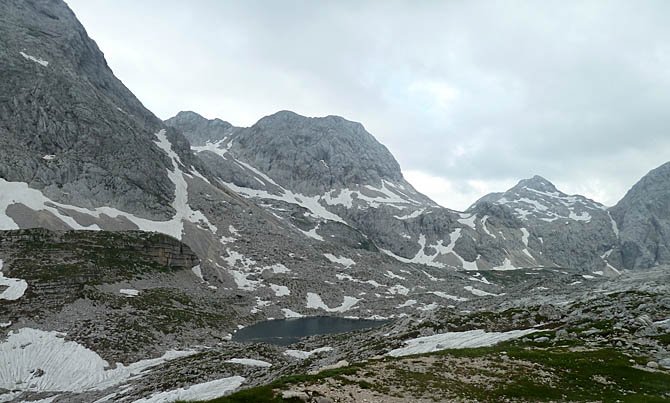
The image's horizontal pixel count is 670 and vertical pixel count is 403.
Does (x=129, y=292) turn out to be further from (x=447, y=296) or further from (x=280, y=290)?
(x=447, y=296)

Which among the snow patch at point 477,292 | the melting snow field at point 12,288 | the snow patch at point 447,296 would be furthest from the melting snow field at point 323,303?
the melting snow field at point 12,288

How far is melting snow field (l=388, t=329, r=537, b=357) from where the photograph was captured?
39156 millimetres

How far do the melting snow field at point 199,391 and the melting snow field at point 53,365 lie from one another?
59.8ft

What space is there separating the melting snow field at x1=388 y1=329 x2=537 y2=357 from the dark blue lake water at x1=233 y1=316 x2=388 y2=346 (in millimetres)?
49302

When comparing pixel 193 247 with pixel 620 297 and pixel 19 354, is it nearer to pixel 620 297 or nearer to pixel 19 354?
pixel 19 354

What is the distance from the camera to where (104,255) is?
359 feet

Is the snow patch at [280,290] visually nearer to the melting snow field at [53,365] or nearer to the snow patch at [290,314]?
the snow patch at [290,314]

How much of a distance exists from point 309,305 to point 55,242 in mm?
77169

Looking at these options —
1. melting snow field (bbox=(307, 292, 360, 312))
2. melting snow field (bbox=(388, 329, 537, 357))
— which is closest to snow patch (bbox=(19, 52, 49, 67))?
melting snow field (bbox=(307, 292, 360, 312))

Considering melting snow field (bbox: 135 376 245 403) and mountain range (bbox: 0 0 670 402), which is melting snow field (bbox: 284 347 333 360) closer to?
mountain range (bbox: 0 0 670 402)

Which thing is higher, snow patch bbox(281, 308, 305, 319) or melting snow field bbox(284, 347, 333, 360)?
melting snow field bbox(284, 347, 333, 360)

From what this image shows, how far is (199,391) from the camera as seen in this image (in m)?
37.3

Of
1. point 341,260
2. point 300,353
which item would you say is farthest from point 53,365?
point 341,260

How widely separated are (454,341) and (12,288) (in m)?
86.1
